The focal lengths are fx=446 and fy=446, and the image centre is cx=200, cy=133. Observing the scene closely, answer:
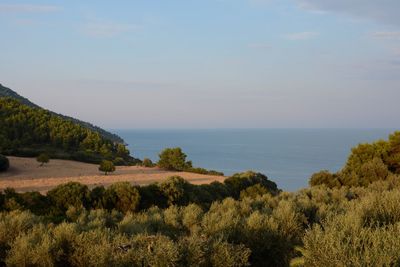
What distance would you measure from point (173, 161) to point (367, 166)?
15.7 meters

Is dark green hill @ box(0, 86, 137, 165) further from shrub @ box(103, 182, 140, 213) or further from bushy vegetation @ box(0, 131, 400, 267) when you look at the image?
bushy vegetation @ box(0, 131, 400, 267)

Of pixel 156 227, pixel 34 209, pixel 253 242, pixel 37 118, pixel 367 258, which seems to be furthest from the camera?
pixel 37 118

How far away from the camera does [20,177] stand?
994 inches

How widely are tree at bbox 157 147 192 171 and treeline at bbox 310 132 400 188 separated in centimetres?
1245

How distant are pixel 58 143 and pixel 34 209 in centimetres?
3077

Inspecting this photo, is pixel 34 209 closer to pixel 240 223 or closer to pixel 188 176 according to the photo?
pixel 240 223

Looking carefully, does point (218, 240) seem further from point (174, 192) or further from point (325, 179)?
point (325, 179)

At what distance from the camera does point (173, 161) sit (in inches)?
1435

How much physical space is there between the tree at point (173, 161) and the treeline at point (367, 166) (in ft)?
40.8

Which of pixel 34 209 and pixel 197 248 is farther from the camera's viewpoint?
pixel 34 209

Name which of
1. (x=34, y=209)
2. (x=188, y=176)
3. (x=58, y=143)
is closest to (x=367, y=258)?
(x=34, y=209)

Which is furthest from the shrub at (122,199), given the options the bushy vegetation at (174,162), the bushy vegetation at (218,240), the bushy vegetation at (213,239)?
the bushy vegetation at (174,162)

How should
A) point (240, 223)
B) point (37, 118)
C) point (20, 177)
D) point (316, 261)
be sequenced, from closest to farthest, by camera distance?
point (316, 261) → point (240, 223) → point (20, 177) → point (37, 118)

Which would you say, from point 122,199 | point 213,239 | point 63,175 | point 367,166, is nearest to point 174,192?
point 122,199
